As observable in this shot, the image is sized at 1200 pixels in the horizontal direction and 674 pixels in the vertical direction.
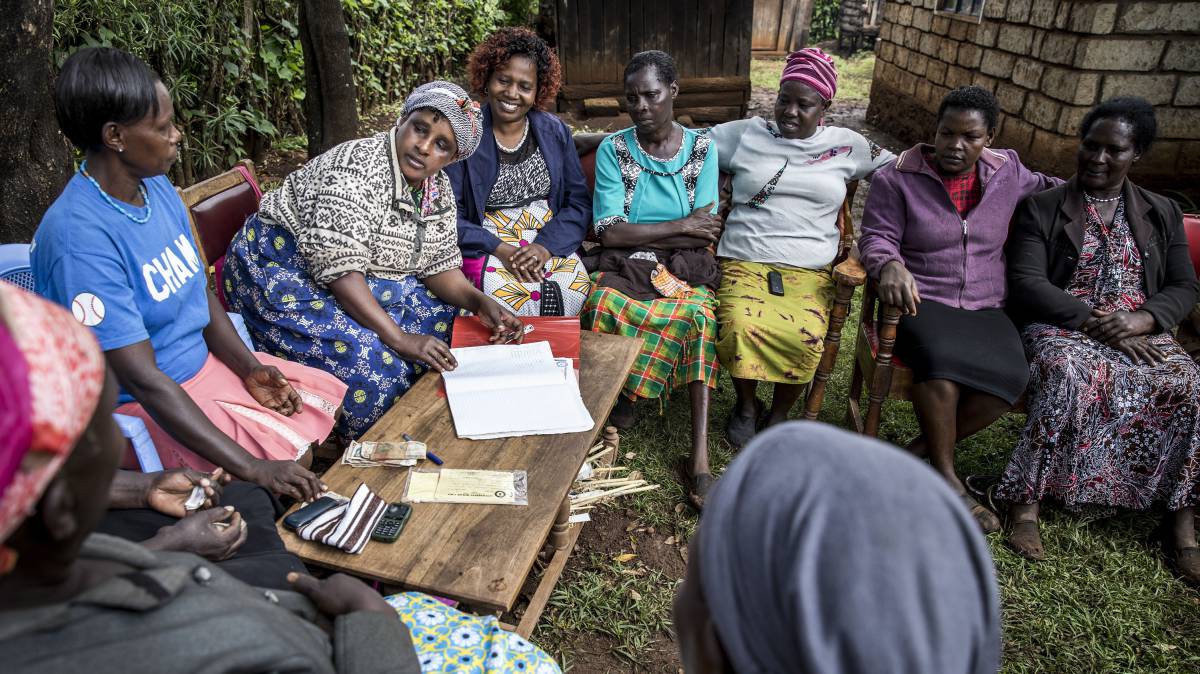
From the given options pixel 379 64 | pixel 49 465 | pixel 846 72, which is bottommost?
pixel 846 72

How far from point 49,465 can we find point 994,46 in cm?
787

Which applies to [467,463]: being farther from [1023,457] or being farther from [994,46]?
[994,46]

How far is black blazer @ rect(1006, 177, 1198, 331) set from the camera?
3195mm

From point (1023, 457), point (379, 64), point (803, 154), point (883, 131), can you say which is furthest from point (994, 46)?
point (379, 64)

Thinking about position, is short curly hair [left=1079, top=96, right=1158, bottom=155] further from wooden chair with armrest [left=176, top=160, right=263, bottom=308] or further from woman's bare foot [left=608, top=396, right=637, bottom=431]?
wooden chair with armrest [left=176, top=160, right=263, bottom=308]

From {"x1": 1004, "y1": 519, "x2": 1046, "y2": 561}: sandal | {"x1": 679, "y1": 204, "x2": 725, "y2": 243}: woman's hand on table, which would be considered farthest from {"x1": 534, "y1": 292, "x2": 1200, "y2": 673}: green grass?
{"x1": 679, "y1": 204, "x2": 725, "y2": 243}: woman's hand on table

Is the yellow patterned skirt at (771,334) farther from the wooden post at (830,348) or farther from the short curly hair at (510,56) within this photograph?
the short curly hair at (510,56)

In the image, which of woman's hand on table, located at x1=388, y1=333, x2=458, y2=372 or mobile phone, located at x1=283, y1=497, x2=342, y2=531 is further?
woman's hand on table, located at x1=388, y1=333, x2=458, y2=372

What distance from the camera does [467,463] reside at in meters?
2.26

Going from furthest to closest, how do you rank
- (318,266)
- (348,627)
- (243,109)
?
1. (243,109)
2. (318,266)
3. (348,627)

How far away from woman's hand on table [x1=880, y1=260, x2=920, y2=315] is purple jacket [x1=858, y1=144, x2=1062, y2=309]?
100mm

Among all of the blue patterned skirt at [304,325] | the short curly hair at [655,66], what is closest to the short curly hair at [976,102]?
the short curly hair at [655,66]

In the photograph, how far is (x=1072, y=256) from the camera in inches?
130

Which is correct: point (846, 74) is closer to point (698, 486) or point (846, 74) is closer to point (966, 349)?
point (966, 349)
